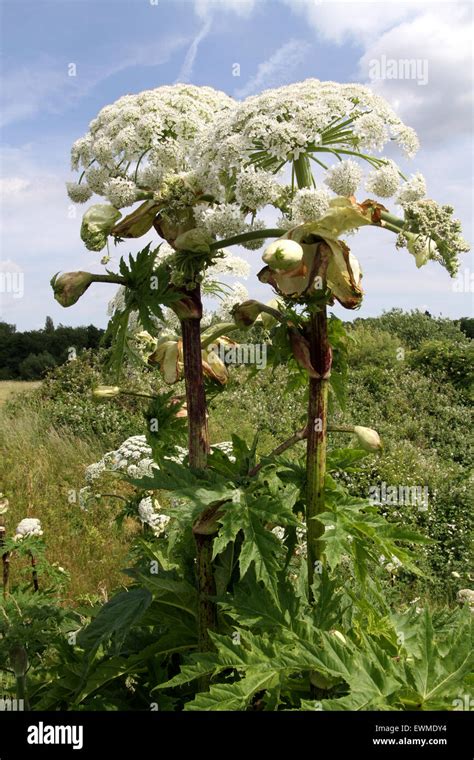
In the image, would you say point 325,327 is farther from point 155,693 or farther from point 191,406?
point 155,693

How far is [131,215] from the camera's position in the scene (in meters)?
1.92

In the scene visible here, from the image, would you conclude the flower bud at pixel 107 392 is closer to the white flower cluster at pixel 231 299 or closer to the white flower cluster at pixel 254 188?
the white flower cluster at pixel 231 299

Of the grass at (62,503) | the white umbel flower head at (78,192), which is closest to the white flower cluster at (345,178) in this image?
the white umbel flower head at (78,192)

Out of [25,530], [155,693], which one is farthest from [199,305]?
[25,530]

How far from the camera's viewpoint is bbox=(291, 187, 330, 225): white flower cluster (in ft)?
5.51

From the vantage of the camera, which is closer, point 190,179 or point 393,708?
point 393,708

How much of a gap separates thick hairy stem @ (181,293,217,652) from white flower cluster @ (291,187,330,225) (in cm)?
42

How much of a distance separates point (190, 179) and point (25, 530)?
7.98 ft

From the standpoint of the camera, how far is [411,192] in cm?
181
